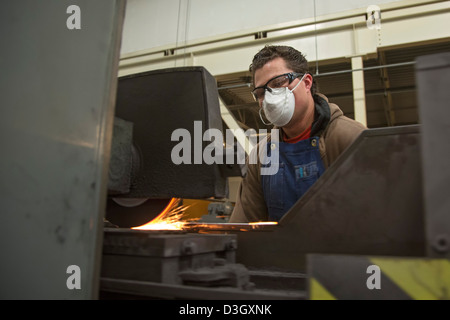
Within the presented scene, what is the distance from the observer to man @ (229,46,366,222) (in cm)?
164

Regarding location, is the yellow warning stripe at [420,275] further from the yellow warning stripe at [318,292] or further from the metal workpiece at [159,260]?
the metal workpiece at [159,260]

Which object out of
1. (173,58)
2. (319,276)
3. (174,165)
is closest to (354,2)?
(173,58)

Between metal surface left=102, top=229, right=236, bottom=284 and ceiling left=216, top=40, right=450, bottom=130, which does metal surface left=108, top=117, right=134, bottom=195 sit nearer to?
metal surface left=102, top=229, right=236, bottom=284

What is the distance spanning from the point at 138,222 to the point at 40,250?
1.67 feet

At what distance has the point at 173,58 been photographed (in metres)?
4.24

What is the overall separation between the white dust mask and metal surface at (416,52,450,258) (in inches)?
42.2

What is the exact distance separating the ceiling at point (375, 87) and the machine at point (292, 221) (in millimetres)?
2523

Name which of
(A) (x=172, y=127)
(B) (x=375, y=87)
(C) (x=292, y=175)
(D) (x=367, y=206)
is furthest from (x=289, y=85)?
(B) (x=375, y=87)

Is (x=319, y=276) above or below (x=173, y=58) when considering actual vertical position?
below

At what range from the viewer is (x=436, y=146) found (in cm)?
65
